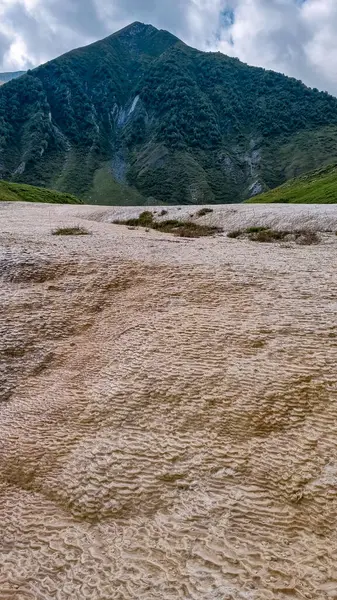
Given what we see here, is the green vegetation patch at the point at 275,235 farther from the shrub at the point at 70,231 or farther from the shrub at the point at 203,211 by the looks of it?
the shrub at the point at 70,231

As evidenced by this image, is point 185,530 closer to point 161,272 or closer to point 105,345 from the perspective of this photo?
point 105,345

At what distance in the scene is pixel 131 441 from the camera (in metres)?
7.31

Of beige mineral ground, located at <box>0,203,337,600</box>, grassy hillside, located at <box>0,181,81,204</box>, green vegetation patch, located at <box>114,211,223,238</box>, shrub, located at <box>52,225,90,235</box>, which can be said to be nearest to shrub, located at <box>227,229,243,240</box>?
green vegetation patch, located at <box>114,211,223,238</box>

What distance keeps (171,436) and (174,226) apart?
991 inches

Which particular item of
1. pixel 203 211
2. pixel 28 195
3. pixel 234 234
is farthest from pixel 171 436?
pixel 28 195

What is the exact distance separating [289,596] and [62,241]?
50.4ft

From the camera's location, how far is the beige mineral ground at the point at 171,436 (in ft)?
17.3

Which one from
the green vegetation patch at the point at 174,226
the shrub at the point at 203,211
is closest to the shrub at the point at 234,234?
the green vegetation patch at the point at 174,226

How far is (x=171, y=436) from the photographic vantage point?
7.27m

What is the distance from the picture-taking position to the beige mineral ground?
526 centimetres

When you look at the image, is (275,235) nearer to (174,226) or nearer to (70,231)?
(174,226)

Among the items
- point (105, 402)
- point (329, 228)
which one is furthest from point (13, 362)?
point (329, 228)

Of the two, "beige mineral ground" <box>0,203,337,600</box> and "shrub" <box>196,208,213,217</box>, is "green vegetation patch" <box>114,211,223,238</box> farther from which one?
"beige mineral ground" <box>0,203,337,600</box>

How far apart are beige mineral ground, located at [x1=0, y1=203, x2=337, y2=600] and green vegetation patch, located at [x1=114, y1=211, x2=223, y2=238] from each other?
13232 mm
